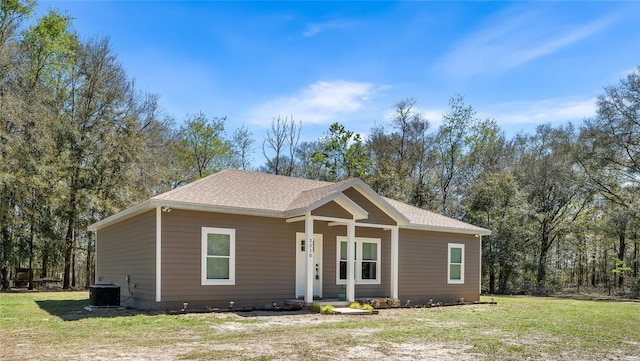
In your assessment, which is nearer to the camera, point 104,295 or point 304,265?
point 104,295

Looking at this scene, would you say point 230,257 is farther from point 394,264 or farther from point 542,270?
point 542,270

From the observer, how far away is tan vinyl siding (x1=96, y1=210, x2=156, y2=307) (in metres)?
13.2

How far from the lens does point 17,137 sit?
22.0 meters

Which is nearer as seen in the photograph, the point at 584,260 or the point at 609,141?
the point at 609,141

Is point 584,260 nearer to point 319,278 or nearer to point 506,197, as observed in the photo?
point 506,197

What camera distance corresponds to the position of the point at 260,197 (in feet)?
50.2

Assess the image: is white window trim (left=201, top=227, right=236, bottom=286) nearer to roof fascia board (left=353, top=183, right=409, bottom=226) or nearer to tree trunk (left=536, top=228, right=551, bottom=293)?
roof fascia board (left=353, top=183, right=409, bottom=226)

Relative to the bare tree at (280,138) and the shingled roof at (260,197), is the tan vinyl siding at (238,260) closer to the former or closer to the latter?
the shingled roof at (260,197)

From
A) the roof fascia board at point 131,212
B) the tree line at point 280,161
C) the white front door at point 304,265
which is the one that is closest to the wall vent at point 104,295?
the roof fascia board at point 131,212

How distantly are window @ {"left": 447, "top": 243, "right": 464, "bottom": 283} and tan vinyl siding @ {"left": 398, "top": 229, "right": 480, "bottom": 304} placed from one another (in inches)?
6.3

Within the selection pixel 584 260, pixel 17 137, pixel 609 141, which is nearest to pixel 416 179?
pixel 609 141

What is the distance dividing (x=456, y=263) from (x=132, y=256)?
11.0 m

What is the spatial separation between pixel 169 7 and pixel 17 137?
1230cm

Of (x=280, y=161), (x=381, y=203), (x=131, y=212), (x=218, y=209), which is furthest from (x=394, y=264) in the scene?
(x=280, y=161)
